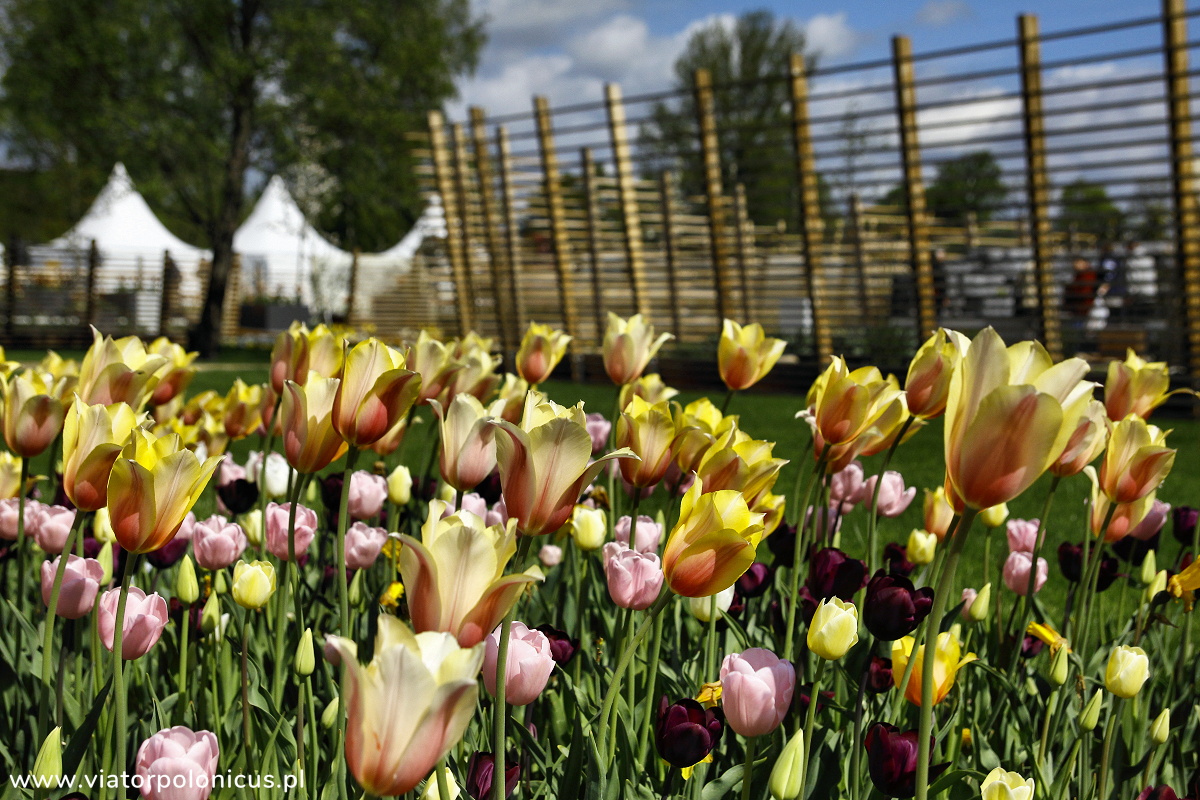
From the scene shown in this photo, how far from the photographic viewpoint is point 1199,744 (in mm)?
1688

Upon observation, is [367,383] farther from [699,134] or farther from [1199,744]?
[699,134]

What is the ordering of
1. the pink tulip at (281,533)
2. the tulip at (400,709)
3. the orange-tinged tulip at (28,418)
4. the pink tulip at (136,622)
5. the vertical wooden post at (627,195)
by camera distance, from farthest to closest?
the vertical wooden post at (627,195) → the pink tulip at (281,533) → the orange-tinged tulip at (28,418) → the pink tulip at (136,622) → the tulip at (400,709)

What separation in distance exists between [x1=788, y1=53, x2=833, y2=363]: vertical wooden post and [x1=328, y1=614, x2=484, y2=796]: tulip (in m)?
→ 7.76

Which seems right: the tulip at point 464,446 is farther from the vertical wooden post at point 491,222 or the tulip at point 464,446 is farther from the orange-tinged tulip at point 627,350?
the vertical wooden post at point 491,222

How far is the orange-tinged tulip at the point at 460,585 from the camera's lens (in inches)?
29.8

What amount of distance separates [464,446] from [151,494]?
0.35 meters

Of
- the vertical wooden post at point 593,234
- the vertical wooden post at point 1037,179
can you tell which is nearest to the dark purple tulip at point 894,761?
the vertical wooden post at point 1037,179

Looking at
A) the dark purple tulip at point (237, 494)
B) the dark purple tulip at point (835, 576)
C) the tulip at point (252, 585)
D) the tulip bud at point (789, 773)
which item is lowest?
the tulip bud at point (789, 773)

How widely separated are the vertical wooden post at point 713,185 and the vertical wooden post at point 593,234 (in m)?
1.30

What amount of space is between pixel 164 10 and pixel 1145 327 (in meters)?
14.8

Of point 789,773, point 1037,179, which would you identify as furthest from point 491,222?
point 789,773

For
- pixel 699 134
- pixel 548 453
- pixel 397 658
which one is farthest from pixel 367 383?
pixel 699 134

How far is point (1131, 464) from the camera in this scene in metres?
1.34

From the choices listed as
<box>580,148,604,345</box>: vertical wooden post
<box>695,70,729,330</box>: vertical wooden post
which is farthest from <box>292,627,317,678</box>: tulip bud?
<box>580,148,604,345</box>: vertical wooden post
